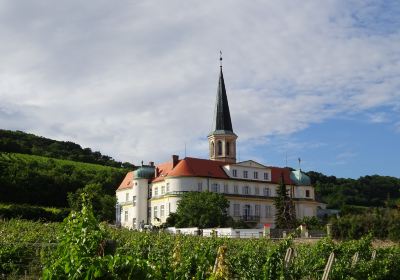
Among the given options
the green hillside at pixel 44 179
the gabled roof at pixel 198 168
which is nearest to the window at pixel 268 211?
the gabled roof at pixel 198 168

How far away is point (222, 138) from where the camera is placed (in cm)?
6988

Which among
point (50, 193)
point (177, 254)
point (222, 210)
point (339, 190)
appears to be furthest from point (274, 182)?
point (177, 254)

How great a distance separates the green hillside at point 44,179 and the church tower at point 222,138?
22.0 meters

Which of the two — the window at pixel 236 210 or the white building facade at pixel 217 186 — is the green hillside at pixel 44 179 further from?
the window at pixel 236 210

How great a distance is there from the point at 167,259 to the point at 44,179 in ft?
217

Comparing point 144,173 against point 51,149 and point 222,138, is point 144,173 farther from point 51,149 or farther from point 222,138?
point 51,149

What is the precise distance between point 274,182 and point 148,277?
6275cm

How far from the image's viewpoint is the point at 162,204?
61906mm

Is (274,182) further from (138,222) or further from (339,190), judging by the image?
(339,190)

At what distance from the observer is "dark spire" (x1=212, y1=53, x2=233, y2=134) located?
70688 millimetres

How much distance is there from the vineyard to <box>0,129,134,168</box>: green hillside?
7954 cm

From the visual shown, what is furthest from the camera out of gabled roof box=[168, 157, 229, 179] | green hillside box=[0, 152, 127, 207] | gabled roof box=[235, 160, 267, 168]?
green hillside box=[0, 152, 127, 207]

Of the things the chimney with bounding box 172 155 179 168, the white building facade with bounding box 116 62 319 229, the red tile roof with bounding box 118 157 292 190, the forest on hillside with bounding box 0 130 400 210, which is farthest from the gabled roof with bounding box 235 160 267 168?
the forest on hillside with bounding box 0 130 400 210

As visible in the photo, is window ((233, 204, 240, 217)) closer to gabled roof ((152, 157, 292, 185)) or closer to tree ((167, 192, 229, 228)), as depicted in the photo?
gabled roof ((152, 157, 292, 185))
